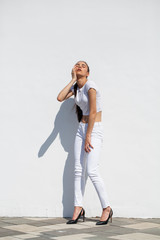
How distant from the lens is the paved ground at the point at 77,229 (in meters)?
3.30

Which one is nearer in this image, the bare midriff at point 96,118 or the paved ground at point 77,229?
the paved ground at point 77,229

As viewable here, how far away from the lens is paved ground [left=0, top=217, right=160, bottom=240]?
330 cm

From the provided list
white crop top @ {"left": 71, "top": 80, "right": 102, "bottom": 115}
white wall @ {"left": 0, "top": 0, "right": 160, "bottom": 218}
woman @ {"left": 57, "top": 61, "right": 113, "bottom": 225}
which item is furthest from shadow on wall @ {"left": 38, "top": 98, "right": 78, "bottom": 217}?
white crop top @ {"left": 71, "top": 80, "right": 102, "bottom": 115}

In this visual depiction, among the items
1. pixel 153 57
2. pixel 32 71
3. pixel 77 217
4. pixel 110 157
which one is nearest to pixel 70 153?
pixel 110 157

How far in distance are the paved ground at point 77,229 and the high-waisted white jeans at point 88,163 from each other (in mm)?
281

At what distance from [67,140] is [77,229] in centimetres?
114

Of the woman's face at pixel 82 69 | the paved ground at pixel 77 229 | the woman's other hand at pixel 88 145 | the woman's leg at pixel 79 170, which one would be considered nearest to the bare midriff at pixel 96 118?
the woman's leg at pixel 79 170

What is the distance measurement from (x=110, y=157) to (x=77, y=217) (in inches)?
30.2

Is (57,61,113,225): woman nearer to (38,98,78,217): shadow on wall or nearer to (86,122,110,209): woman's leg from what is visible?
(86,122,110,209): woman's leg

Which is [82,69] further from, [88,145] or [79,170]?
[79,170]

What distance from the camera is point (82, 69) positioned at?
14.0 feet

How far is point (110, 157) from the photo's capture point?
4.42m

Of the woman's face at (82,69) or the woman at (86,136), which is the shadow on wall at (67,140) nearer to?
the woman at (86,136)

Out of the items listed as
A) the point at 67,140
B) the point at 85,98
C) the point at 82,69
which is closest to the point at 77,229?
the point at 67,140
